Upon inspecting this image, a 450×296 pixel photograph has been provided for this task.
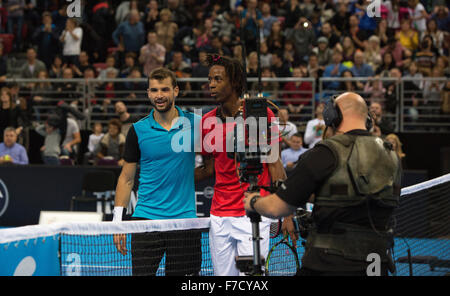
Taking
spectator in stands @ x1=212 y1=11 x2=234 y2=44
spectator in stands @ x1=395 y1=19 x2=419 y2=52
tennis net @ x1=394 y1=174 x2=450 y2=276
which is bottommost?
tennis net @ x1=394 y1=174 x2=450 y2=276

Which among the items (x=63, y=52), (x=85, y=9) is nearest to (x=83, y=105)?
(x=63, y=52)

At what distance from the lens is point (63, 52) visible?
19.9m

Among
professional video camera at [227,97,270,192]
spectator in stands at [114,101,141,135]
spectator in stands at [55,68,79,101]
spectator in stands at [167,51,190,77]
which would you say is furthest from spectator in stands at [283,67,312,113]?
professional video camera at [227,97,270,192]

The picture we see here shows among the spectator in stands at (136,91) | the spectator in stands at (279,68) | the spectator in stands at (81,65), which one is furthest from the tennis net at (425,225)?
the spectator in stands at (81,65)

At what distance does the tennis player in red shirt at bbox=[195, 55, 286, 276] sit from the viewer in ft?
19.3

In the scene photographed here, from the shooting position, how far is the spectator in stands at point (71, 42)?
19.6 metres

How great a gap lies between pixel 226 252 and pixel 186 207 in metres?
0.51

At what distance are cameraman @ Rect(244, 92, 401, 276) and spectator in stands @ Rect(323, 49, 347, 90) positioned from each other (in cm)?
1197

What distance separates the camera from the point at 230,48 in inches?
734

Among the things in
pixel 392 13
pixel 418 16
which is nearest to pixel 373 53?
pixel 392 13

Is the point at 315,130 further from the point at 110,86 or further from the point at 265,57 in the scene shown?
the point at 110,86

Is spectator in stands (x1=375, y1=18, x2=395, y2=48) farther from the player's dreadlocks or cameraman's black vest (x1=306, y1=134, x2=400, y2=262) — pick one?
cameraman's black vest (x1=306, y1=134, x2=400, y2=262)

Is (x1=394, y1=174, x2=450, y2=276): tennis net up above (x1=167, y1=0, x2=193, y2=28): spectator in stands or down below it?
below
